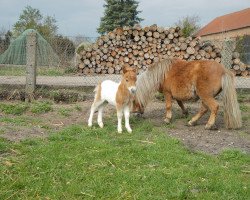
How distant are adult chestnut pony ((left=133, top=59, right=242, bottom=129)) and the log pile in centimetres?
675

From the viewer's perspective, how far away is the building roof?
43.8 meters

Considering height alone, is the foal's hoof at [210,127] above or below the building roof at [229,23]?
below

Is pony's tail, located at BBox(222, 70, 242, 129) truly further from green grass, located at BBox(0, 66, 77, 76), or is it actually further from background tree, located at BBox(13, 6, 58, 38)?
background tree, located at BBox(13, 6, 58, 38)

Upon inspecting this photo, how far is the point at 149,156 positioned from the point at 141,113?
2845mm

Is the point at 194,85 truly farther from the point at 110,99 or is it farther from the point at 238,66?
the point at 238,66

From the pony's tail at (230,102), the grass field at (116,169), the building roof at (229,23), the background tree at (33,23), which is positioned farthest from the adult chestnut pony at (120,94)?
the building roof at (229,23)

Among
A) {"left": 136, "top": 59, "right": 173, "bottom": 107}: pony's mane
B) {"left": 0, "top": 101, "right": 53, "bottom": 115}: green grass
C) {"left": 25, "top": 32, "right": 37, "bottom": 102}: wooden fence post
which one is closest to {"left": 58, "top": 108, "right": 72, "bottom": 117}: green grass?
{"left": 0, "top": 101, "right": 53, "bottom": 115}: green grass

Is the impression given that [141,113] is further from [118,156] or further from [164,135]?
[118,156]

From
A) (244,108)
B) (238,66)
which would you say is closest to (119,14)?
(238,66)

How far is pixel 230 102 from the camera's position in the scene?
7316 mm

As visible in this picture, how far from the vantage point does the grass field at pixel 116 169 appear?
13.6 ft

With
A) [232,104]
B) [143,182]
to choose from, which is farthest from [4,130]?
[232,104]

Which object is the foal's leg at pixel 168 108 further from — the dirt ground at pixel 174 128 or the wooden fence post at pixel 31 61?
the wooden fence post at pixel 31 61

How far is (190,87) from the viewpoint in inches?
299
